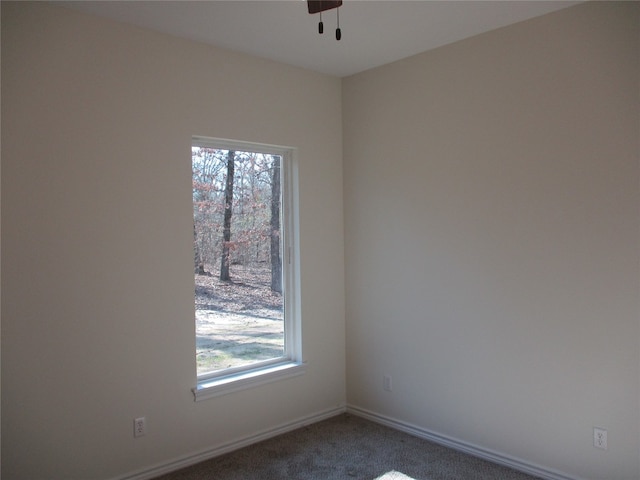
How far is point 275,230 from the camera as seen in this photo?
3719 mm

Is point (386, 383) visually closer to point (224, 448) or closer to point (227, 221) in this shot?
point (224, 448)

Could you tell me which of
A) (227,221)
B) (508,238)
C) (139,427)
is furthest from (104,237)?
→ (508,238)

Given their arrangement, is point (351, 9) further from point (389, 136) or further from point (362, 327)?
point (362, 327)

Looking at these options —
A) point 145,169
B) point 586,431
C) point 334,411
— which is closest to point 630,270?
point 586,431

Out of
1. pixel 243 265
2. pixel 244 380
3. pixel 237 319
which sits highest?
pixel 243 265

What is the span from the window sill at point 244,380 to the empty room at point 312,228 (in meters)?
0.02

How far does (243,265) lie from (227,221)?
34cm

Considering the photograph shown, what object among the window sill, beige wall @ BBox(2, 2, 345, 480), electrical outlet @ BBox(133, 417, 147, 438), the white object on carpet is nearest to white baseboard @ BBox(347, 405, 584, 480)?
the white object on carpet

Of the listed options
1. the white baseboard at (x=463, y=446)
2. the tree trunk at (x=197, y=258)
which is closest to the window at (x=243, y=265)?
the tree trunk at (x=197, y=258)

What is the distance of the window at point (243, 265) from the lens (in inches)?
130

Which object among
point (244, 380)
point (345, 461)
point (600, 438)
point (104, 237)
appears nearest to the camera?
point (600, 438)

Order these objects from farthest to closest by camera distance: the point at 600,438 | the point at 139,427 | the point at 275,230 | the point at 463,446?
the point at 275,230 → the point at 463,446 → the point at 139,427 → the point at 600,438

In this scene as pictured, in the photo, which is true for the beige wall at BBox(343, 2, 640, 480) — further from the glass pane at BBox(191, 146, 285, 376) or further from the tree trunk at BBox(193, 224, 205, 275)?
the tree trunk at BBox(193, 224, 205, 275)

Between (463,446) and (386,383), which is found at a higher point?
(386,383)
